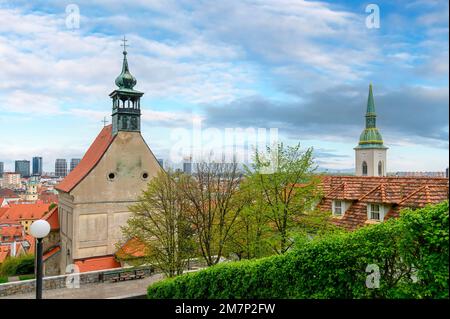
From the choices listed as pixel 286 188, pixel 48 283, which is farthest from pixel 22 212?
pixel 286 188

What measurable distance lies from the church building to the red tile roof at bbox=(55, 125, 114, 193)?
0.15 metres

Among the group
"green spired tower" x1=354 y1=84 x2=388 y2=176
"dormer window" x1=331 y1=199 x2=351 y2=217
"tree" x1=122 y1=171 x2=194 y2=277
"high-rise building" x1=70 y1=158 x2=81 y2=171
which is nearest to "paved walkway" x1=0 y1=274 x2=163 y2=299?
"tree" x1=122 y1=171 x2=194 y2=277

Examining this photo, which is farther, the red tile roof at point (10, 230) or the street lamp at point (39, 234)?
the red tile roof at point (10, 230)

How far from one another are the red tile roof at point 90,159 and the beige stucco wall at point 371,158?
204ft

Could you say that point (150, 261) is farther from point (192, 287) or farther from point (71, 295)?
point (192, 287)

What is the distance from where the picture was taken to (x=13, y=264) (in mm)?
27719

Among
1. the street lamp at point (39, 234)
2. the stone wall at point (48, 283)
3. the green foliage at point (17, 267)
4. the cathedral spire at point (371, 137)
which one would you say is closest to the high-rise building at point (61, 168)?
the green foliage at point (17, 267)

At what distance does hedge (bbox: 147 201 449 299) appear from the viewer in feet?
17.4

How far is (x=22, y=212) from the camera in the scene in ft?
108

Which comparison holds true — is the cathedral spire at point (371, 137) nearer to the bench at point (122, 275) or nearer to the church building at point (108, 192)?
the church building at point (108, 192)

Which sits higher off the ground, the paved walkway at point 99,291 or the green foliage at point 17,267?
the paved walkway at point 99,291

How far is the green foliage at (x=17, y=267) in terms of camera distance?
27453 mm

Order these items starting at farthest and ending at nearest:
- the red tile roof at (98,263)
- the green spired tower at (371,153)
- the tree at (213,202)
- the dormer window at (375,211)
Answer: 1. the green spired tower at (371,153)
2. the red tile roof at (98,263)
3. the tree at (213,202)
4. the dormer window at (375,211)
